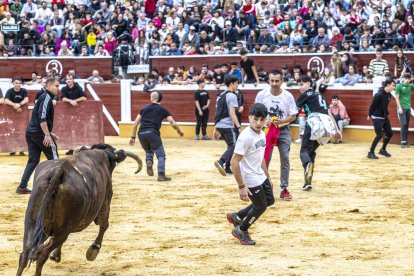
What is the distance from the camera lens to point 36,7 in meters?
29.0

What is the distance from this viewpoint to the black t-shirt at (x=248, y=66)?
21203 millimetres

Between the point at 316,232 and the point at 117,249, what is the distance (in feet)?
6.70

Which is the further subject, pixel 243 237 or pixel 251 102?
pixel 251 102

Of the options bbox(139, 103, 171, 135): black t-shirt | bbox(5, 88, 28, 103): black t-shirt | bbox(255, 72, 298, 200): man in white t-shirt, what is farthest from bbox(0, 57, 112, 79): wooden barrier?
bbox(255, 72, 298, 200): man in white t-shirt

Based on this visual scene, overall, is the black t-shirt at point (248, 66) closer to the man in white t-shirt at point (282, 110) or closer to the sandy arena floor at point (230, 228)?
the sandy arena floor at point (230, 228)

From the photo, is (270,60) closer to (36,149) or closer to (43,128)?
(36,149)

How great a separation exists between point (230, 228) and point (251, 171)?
3.87 feet

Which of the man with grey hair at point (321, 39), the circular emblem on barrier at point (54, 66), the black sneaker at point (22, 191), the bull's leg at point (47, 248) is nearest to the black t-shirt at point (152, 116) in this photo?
the black sneaker at point (22, 191)

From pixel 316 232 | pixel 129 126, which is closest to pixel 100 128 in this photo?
pixel 129 126

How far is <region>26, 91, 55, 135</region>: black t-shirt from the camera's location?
36.2 ft

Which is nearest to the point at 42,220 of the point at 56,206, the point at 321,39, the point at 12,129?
the point at 56,206

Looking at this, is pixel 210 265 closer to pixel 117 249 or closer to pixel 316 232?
pixel 117 249

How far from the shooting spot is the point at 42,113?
11102 millimetres

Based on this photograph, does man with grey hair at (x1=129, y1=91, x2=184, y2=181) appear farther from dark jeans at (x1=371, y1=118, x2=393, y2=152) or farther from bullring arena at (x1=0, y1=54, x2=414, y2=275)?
dark jeans at (x1=371, y1=118, x2=393, y2=152)
